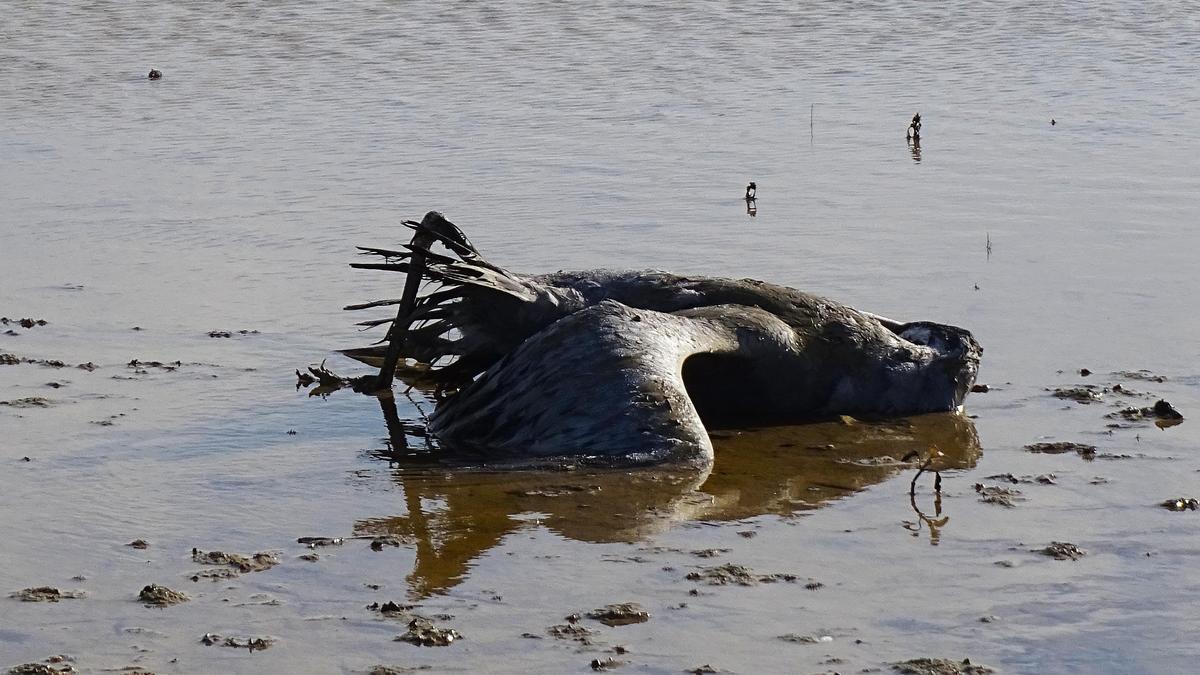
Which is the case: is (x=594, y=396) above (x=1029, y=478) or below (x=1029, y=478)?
above

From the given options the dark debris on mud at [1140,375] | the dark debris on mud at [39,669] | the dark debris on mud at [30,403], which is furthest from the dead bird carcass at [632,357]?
the dark debris on mud at [39,669]

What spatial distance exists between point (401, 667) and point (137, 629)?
2.37 feet

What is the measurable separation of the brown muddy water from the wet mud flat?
0.02 metres

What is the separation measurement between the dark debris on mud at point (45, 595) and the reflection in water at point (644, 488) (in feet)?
2.91

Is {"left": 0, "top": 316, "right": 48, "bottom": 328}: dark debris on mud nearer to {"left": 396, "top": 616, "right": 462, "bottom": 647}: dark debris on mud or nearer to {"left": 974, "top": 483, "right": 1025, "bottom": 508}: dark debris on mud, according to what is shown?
{"left": 396, "top": 616, "right": 462, "bottom": 647}: dark debris on mud

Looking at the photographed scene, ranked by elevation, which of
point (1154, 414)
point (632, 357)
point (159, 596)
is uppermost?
point (632, 357)

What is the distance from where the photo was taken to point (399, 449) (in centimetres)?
645

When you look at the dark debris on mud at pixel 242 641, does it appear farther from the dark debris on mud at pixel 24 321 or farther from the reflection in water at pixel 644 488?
the dark debris on mud at pixel 24 321

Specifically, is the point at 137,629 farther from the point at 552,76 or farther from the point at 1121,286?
the point at 552,76

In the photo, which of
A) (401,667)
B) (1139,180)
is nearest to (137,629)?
(401,667)

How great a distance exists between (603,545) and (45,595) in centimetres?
155

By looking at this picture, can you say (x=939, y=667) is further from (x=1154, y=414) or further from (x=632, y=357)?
(x=1154, y=414)

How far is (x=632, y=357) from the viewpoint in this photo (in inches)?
244

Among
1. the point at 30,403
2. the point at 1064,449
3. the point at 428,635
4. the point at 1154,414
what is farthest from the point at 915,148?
the point at 428,635
